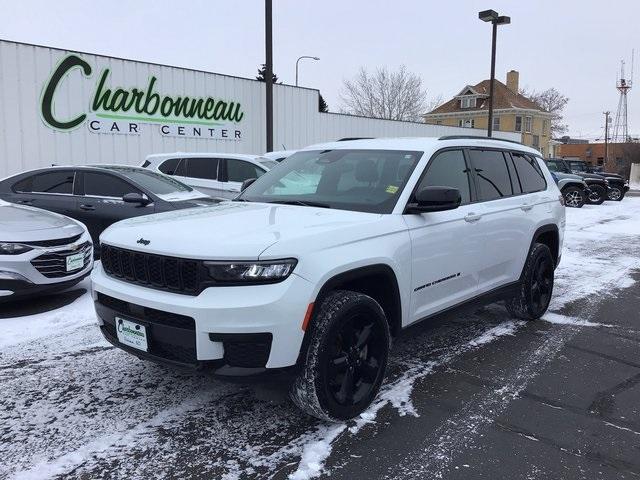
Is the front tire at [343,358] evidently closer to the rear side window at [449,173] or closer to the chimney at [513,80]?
the rear side window at [449,173]

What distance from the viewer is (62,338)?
4969mm

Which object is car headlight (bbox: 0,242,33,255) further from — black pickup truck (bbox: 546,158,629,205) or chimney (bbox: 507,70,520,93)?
chimney (bbox: 507,70,520,93)

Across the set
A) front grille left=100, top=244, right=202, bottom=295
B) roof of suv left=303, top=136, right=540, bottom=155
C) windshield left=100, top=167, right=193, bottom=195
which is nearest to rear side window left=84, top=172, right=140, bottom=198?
windshield left=100, top=167, right=193, bottom=195

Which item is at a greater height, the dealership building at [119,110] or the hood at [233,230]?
the dealership building at [119,110]

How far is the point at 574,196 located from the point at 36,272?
→ 62.6 ft

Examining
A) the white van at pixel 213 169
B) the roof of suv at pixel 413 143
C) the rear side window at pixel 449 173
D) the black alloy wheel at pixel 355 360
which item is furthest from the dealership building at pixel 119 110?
the black alloy wheel at pixel 355 360

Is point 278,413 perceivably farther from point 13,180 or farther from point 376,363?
point 13,180

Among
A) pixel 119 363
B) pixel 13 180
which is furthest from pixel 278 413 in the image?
pixel 13 180

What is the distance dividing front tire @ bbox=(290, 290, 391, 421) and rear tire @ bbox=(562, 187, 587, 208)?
18.6 meters

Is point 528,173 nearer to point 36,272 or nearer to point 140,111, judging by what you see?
point 36,272

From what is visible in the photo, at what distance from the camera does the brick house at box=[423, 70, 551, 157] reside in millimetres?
59303

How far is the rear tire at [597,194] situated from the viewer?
21.5 m

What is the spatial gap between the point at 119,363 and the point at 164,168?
752 centimetres

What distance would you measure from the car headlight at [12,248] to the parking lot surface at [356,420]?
658 mm
